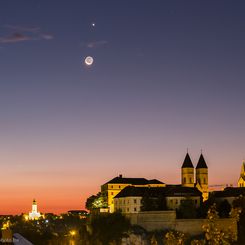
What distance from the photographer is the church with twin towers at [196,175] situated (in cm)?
10844

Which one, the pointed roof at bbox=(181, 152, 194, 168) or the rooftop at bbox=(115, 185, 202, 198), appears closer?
the rooftop at bbox=(115, 185, 202, 198)

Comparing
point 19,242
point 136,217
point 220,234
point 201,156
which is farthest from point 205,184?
point 220,234

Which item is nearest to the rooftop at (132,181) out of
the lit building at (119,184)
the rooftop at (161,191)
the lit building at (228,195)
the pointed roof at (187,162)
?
the lit building at (119,184)

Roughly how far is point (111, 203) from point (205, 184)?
16.7 metres

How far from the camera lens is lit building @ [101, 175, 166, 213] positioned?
368ft

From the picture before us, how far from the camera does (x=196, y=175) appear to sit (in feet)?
369

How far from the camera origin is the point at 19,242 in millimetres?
37250

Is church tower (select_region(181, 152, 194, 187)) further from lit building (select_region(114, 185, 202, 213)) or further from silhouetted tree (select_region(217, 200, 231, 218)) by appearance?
silhouetted tree (select_region(217, 200, 231, 218))

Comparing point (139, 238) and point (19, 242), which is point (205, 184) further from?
point (19, 242)

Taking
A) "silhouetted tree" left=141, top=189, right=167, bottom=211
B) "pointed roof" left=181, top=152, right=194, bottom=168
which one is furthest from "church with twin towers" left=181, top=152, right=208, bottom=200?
"silhouetted tree" left=141, top=189, right=167, bottom=211

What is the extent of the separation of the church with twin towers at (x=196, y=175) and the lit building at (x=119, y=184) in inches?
233

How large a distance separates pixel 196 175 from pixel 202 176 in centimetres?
130

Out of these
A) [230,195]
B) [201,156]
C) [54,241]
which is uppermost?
[201,156]

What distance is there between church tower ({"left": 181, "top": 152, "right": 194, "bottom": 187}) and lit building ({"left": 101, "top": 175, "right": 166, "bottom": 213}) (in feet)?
18.2
